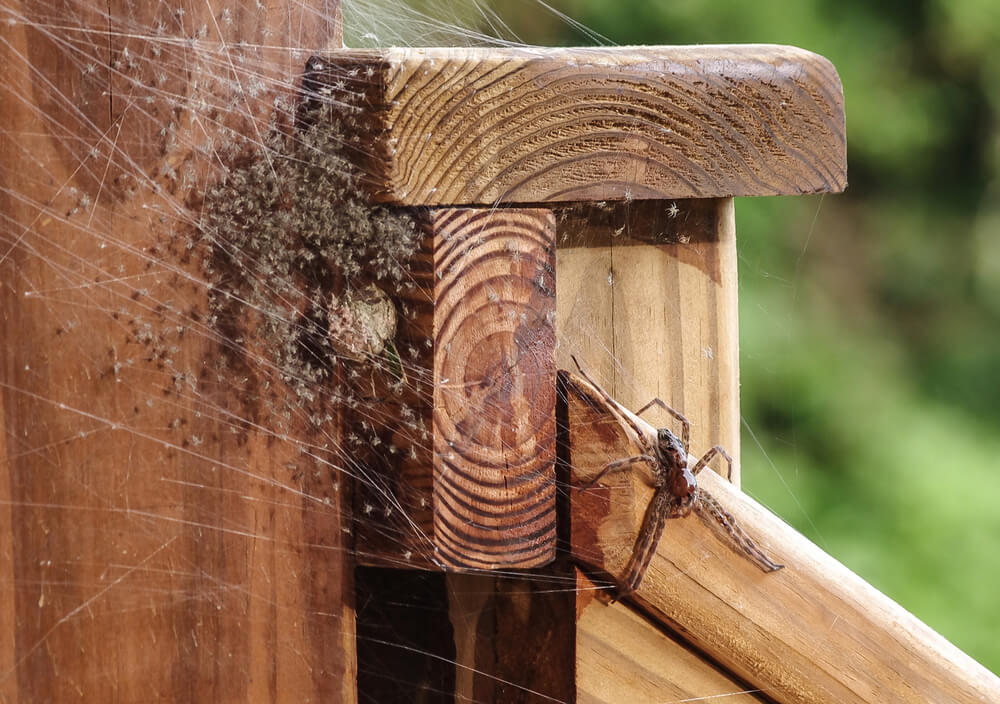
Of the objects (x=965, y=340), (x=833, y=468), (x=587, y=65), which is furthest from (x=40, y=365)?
(x=965, y=340)

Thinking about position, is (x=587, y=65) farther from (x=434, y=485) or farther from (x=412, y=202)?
(x=434, y=485)

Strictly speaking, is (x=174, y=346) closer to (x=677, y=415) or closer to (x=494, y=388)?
(x=494, y=388)

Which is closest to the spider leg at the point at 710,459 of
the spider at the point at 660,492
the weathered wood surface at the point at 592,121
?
the spider at the point at 660,492

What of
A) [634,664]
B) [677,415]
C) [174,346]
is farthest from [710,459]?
[174,346]

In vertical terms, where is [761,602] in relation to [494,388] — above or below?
below

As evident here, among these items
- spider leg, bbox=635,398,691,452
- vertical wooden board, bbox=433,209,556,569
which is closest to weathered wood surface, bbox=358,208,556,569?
vertical wooden board, bbox=433,209,556,569

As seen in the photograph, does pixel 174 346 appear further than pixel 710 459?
No
